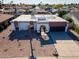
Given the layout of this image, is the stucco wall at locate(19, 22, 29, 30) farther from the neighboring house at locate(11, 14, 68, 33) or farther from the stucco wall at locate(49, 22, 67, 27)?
the stucco wall at locate(49, 22, 67, 27)

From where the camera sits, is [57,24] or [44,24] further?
[57,24]

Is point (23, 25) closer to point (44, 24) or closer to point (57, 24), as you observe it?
point (44, 24)

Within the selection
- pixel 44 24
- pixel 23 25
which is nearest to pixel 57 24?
pixel 44 24

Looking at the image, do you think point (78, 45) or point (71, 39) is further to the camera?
point (71, 39)

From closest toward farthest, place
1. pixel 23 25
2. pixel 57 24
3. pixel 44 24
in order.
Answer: pixel 44 24 < pixel 57 24 < pixel 23 25

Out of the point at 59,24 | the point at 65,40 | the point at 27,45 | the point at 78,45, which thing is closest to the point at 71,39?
the point at 65,40

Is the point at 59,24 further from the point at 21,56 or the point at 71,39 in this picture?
the point at 21,56

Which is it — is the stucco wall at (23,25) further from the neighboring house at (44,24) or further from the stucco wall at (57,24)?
the stucco wall at (57,24)

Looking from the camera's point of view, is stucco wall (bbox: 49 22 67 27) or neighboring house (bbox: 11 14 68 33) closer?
neighboring house (bbox: 11 14 68 33)

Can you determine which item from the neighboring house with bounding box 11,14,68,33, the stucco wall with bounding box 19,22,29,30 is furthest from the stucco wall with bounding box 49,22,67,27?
the stucco wall with bounding box 19,22,29,30

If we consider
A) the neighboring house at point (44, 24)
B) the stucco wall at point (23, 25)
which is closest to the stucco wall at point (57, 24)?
the neighboring house at point (44, 24)

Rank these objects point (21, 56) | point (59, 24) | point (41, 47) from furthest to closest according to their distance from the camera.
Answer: point (59, 24)
point (41, 47)
point (21, 56)
